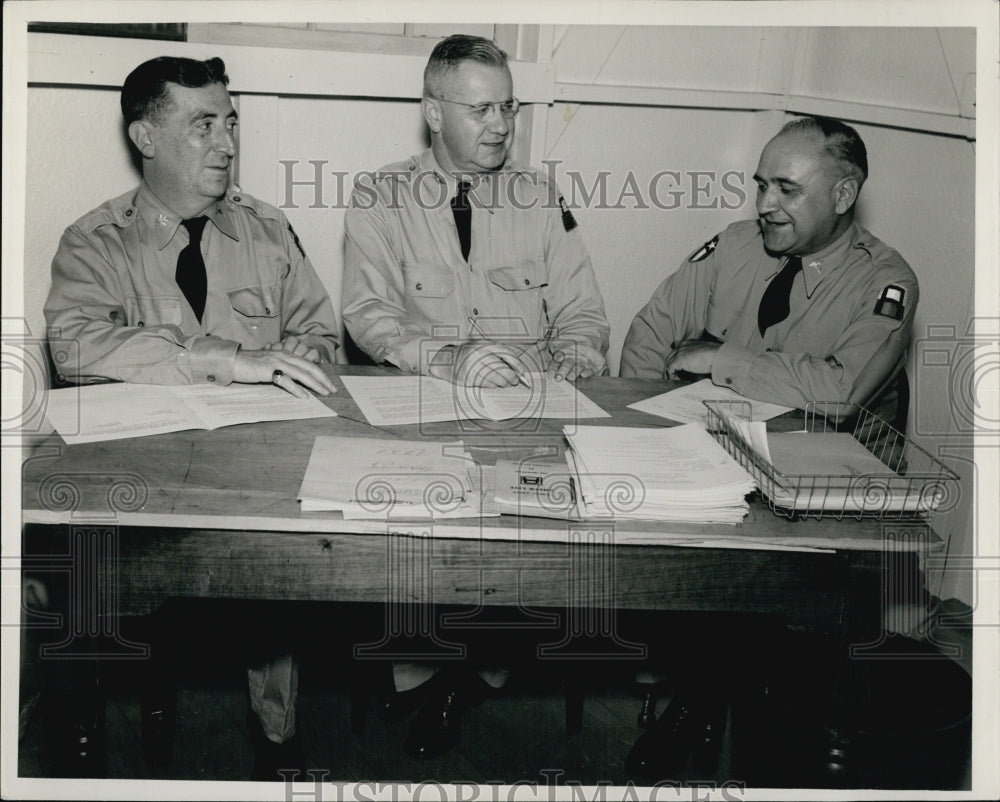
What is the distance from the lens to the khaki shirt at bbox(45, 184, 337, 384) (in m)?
1.92

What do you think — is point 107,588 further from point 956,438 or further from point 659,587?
point 956,438

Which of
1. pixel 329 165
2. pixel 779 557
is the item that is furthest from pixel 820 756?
pixel 329 165

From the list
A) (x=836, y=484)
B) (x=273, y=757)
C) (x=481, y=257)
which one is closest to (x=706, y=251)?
(x=481, y=257)

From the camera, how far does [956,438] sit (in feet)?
8.93

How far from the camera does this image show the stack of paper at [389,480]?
1348 millimetres

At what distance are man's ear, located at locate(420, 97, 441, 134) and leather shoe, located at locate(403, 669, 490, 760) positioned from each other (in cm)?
142

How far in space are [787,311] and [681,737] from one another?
3.85ft

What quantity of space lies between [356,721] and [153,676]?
17.5 inches

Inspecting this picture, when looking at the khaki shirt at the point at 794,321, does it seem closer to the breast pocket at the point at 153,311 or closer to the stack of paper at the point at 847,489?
the stack of paper at the point at 847,489

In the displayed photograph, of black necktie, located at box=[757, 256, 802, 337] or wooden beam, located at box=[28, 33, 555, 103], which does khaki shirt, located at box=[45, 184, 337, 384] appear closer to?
wooden beam, located at box=[28, 33, 555, 103]

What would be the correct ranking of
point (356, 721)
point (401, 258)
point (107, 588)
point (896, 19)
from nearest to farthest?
point (107, 588)
point (896, 19)
point (356, 721)
point (401, 258)

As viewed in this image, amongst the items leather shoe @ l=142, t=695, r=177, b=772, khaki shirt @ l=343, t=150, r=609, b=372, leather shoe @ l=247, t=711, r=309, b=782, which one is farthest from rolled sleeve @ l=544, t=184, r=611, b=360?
leather shoe @ l=142, t=695, r=177, b=772

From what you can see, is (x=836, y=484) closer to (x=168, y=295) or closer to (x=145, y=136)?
(x=168, y=295)

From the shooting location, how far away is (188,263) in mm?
2369
